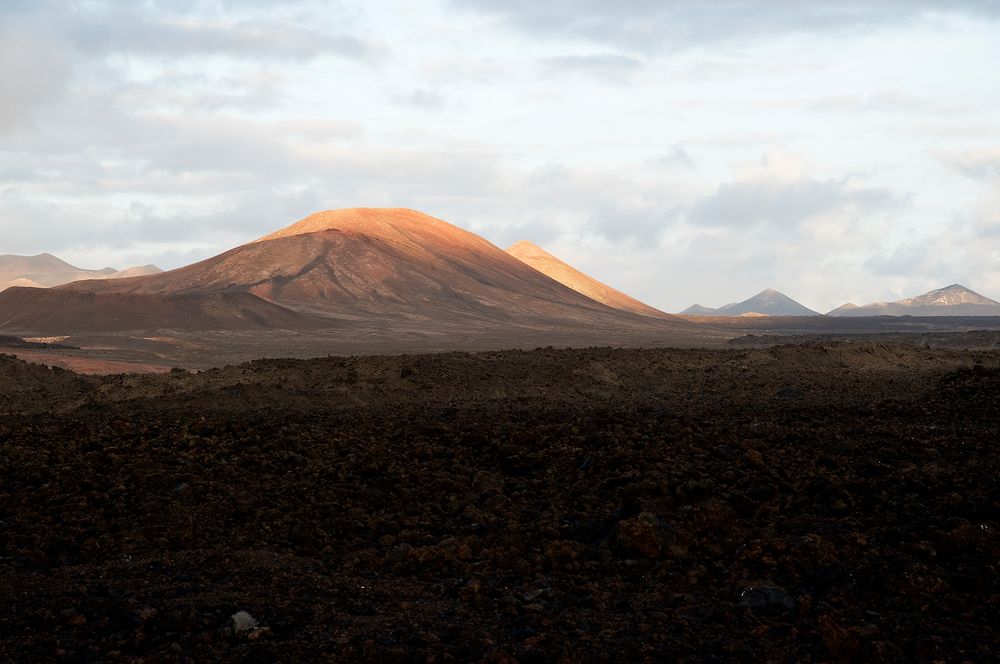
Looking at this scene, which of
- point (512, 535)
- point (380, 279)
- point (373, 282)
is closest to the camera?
point (512, 535)

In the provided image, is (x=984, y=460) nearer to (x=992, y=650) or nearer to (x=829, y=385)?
(x=992, y=650)

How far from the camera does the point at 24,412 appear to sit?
57.2 ft

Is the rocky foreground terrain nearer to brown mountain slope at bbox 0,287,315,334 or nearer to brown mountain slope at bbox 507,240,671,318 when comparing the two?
brown mountain slope at bbox 0,287,315,334

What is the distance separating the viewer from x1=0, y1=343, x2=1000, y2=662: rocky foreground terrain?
17.9ft

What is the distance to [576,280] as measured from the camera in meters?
170

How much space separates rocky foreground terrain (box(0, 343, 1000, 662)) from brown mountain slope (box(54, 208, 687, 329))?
291ft

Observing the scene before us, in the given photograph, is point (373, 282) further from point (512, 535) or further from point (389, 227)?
point (512, 535)

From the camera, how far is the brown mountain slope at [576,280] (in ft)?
512

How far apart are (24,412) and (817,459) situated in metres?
14.8

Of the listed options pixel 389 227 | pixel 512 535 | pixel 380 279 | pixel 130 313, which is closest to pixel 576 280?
pixel 389 227

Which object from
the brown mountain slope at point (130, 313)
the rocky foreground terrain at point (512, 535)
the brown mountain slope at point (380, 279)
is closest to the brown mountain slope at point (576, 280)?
the brown mountain slope at point (380, 279)

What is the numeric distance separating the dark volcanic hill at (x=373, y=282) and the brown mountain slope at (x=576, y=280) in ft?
61.9

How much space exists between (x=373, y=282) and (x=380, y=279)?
1.62m

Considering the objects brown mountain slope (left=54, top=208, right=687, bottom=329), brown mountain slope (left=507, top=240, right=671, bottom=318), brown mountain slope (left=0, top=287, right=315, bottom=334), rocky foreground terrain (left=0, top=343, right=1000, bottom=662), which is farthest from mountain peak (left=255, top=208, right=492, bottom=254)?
rocky foreground terrain (left=0, top=343, right=1000, bottom=662)
